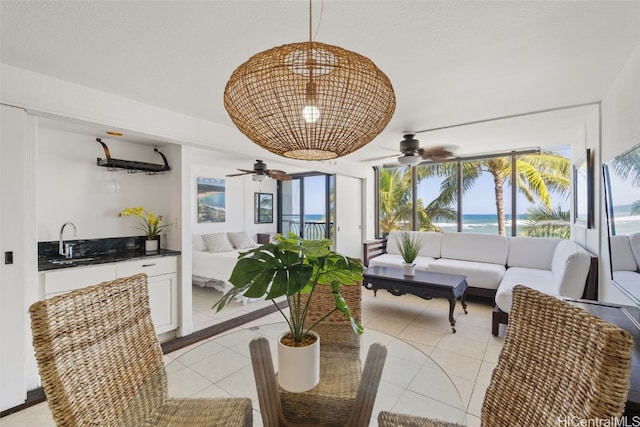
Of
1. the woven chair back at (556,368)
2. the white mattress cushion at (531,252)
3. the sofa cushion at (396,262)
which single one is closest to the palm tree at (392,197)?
the sofa cushion at (396,262)

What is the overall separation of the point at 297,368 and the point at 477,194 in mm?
5802

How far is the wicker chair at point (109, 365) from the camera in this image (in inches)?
38.0

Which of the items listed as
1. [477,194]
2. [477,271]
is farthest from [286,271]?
[477,194]

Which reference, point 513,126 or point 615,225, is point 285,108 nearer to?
point 615,225

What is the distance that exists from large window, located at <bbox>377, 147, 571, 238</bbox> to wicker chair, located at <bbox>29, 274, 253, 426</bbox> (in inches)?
200

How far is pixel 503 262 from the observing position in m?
4.48

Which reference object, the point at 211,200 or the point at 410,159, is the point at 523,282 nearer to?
the point at 410,159

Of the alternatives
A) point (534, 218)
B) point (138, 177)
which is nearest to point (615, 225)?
point (138, 177)

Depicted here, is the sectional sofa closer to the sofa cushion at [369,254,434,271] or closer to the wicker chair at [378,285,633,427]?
the sofa cushion at [369,254,434,271]

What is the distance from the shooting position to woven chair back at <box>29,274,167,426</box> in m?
0.96

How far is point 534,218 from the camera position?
588 centimetres

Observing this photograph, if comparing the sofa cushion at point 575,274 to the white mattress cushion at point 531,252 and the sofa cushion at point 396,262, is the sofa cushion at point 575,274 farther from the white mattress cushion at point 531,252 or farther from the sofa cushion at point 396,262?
the sofa cushion at point 396,262

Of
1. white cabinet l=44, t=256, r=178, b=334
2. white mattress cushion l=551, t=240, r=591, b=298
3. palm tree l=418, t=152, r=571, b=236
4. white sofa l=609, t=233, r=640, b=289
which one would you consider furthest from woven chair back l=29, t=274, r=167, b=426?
palm tree l=418, t=152, r=571, b=236

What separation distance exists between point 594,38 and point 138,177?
4.16 meters
